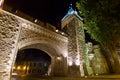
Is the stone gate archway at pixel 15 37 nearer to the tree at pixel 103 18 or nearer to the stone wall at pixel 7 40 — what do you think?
the stone wall at pixel 7 40

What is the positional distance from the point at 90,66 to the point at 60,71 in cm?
361

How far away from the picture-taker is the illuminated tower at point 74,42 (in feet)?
36.1

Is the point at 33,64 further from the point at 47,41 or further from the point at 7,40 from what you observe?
the point at 7,40

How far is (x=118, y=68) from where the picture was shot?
1021 cm

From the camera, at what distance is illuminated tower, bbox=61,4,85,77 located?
11006mm

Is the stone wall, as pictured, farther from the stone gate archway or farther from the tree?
the tree

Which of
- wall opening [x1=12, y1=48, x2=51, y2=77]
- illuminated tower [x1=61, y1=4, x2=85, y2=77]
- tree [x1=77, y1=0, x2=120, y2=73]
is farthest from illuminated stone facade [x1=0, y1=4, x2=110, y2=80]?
wall opening [x1=12, y1=48, x2=51, y2=77]

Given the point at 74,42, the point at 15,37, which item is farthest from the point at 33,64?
the point at 15,37

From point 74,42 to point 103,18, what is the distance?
3.96 meters

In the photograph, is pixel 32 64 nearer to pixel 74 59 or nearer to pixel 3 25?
pixel 74 59

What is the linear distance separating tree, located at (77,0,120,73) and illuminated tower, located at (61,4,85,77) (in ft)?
6.29

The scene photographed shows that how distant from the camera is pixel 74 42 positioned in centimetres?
1197

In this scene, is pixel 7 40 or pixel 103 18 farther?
pixel 103 18

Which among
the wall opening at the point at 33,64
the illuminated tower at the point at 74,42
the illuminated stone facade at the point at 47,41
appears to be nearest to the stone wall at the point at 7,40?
the illuminated stone facade at the point at 47,41
